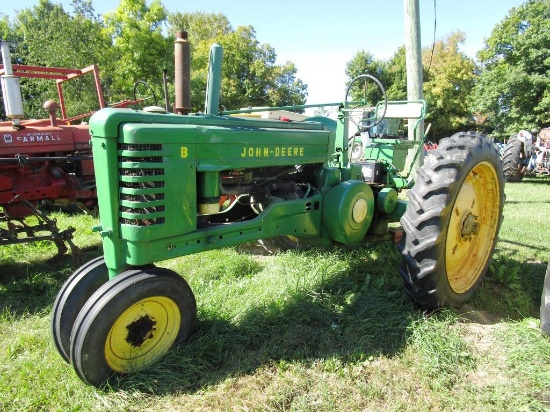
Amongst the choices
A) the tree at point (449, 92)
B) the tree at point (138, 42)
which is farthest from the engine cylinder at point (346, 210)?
the tree at point (449, 92)

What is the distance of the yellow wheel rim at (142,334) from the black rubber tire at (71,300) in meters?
0.38

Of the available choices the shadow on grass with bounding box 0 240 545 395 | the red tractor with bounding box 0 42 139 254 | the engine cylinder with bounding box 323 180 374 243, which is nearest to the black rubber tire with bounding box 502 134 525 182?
the shadow on grass with bounding box 0 240 545 395

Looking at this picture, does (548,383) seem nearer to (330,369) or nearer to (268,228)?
(330,369)

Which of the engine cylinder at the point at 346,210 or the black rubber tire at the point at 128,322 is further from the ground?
the engine cylinder at the point at 346,210

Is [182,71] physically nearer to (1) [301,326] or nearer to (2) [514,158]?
(1) [301,326]

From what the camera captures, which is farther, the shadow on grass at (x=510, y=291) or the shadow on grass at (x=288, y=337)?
the shadow on grass at (x=510, y=291)

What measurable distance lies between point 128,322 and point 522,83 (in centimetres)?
2451

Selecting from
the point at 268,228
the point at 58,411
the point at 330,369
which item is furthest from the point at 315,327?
the point at 58,411

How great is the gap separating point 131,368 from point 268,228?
4.22 feet

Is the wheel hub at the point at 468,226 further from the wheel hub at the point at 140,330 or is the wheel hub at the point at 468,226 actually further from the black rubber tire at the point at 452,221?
the wheel hub at the point at 140,330

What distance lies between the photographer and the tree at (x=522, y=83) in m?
21.2

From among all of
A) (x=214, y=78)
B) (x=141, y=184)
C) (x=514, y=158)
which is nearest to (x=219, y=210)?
(x=141, y=184)

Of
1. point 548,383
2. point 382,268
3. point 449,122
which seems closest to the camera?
point 548,383

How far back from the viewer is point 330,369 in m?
2.54
